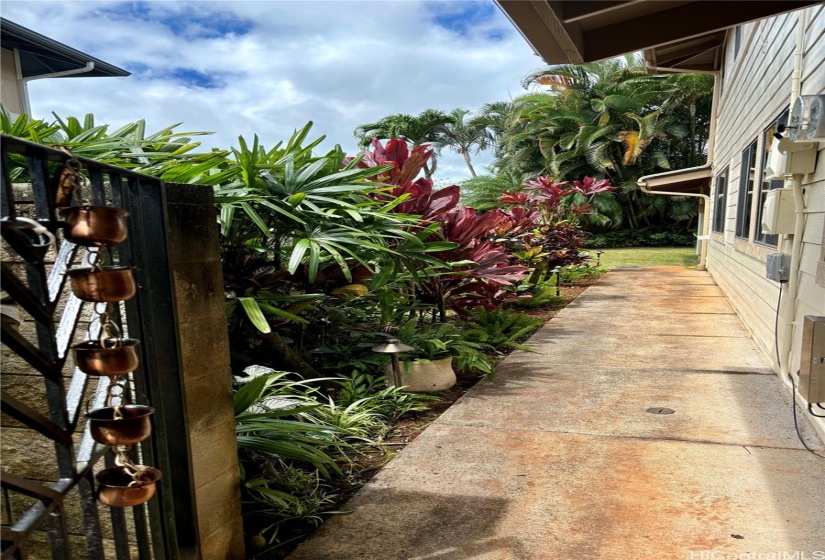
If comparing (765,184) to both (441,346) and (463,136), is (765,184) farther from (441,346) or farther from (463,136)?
(463,136)

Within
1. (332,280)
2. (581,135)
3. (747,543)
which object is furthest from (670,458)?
(581,135)

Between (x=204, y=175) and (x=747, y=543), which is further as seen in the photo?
(x=204, y=175)

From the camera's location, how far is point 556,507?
2438mm

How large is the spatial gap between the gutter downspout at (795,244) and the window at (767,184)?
0.57 m

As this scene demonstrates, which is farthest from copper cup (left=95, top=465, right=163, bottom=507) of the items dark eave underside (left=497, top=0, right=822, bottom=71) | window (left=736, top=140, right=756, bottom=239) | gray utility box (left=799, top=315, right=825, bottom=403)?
window (left=736, top=140, right=756, bottom=239)

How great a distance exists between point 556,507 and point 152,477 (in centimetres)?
178

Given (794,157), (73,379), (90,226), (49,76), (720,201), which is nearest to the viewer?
(90,226)

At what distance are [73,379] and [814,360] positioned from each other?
2.91 metres

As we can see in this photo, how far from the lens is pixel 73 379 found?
50.1 inches

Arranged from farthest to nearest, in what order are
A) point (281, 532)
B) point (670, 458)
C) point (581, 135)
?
point (581, 135)
point (670, 458)
point (281, 532)

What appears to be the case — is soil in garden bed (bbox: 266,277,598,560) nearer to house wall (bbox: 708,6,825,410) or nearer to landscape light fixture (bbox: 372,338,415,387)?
landscape light fixture (bbox: 372,338,415,387)

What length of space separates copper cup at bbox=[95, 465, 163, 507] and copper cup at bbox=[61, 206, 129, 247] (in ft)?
1.44

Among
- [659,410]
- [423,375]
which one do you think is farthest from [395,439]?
[659,410]

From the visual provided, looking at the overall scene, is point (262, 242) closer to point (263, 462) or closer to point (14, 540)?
point (263, 462)
